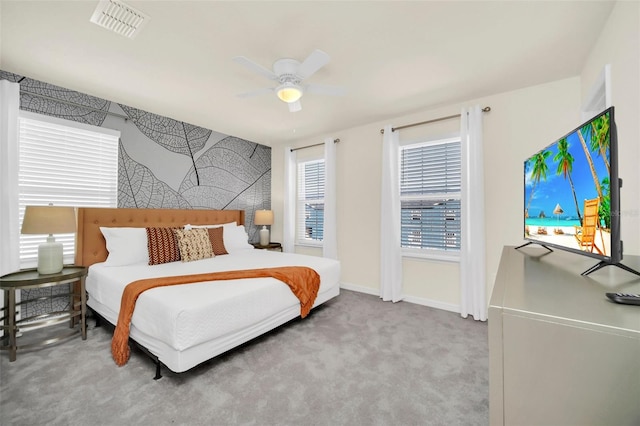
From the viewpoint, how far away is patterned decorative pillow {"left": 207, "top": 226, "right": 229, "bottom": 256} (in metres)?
3.44

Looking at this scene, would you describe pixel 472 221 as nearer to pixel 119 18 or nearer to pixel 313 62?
pixel 313 62

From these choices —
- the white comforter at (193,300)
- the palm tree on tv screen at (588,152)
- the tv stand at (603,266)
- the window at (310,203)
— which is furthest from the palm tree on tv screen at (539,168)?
the window at (310,203)

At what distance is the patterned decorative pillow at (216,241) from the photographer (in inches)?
135

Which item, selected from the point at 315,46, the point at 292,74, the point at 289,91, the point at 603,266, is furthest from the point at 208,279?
the point at 603,266

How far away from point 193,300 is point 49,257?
1554mm

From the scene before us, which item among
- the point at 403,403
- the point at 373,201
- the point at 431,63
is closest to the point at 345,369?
the point at 403,403

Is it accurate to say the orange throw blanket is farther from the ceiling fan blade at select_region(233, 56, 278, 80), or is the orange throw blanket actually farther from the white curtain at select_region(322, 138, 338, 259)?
the ceiling fan blade at select_region(233, 56, 278, 80)

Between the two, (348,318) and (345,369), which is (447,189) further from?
(345,369)

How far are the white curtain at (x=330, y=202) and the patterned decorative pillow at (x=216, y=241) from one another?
1.53 m

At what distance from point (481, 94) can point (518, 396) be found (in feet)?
10.6

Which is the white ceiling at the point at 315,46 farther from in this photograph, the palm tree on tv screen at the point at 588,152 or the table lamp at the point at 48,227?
the table lamp at the point at 48,227

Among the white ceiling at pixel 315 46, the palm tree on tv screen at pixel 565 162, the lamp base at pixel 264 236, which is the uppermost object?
the white ceiling at pixel 315 46

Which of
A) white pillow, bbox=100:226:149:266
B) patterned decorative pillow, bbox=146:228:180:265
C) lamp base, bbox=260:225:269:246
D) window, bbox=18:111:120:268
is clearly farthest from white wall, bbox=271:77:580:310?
window, bbox=18:111:120:268

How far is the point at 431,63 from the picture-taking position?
2316mm
